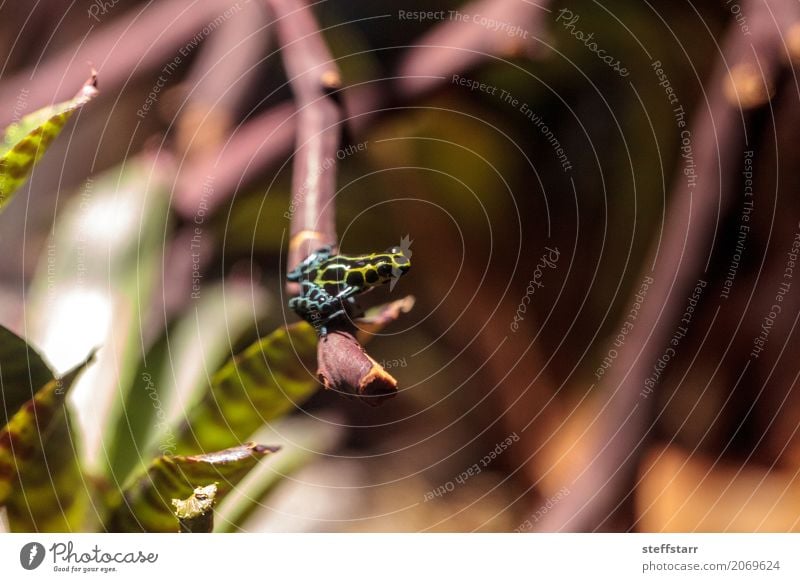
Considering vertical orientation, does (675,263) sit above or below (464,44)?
below

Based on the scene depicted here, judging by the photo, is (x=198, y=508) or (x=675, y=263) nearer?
(x=198, y=508)

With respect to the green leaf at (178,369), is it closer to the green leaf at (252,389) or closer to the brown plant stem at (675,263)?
the green leaf at (252,389)

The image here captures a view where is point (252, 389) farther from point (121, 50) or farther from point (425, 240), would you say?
point (121, 50)

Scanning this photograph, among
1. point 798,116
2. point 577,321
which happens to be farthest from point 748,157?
point 577,321

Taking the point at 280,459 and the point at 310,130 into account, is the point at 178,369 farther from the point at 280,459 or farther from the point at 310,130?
the point at 310,130
